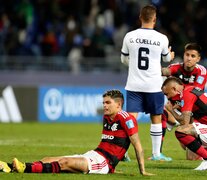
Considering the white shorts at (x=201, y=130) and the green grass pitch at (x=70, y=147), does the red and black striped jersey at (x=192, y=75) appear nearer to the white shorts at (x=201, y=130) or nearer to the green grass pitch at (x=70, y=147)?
the green grass pitch at (x=70, y=147)

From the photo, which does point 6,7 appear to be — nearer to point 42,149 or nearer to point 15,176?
point 42,149

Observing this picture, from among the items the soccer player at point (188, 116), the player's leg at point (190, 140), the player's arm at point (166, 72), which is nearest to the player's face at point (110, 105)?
the soccer player at point (188, 116)

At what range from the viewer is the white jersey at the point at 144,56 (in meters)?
12.9

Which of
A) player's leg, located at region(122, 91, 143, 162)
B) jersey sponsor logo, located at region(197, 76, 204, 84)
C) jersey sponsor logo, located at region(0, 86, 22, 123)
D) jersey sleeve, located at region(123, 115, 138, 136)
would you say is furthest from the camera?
jersey sponsor logo, located at region(0, 86, 22, 123)

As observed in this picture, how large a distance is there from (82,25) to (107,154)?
16.4 m

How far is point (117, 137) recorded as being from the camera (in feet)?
35.4

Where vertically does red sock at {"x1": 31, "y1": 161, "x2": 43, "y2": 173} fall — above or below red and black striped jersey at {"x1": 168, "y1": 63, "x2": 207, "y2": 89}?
below

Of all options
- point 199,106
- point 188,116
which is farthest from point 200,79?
point 188,116

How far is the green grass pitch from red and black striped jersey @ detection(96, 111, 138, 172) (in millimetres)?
268

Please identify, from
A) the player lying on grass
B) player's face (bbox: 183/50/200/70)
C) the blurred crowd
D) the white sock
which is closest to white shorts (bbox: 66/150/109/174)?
the player lying on grass

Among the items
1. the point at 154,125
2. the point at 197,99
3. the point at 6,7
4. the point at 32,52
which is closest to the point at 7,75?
the point at 32,52

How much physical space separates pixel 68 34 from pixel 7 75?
2616mm

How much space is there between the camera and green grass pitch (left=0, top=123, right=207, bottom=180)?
35.2 ft

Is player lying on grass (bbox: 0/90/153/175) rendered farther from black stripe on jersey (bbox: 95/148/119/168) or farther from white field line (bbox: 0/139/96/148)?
white field line (bbox: 0/139/96/148)
